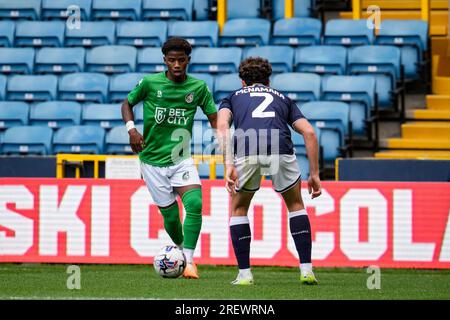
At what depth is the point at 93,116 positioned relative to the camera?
52.9 feet

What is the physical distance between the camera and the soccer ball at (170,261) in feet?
33.0

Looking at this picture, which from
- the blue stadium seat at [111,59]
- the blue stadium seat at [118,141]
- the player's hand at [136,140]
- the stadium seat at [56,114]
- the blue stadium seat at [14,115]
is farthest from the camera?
the blue stadium seat at [111,59]

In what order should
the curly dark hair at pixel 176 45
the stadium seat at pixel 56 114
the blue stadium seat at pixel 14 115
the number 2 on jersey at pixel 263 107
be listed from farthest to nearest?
the blue stadium seat at pixel 14 115 → the stadium seat at pixel 56 114 → the curly dark hair at pixel 176 45 → the number 2 on jersey at pixel 263 107

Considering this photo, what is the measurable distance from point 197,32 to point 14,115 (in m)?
3.00

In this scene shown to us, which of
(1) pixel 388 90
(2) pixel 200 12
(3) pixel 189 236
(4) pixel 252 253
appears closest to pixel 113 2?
(2) pixel 200 12

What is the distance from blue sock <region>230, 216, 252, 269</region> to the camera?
32.7 ft

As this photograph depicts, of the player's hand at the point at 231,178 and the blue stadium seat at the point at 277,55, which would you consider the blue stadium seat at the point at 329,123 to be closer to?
the blue stadium seat at the point at 277,55

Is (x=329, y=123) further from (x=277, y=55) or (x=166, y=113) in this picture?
(x=166, y=113)

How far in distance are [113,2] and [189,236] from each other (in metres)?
8.84

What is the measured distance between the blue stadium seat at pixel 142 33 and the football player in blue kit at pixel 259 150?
25.3ft

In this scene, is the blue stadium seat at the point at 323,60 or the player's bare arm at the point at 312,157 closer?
the player's bare arm at the point at 312,157

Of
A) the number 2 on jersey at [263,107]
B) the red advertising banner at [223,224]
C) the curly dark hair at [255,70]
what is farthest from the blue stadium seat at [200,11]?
the number 2 on jersey at [263,107]

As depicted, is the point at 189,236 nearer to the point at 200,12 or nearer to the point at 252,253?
the point at 252,253

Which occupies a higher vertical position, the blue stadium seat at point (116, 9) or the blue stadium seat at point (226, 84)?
the blue stadium seat at point (116, 9)
